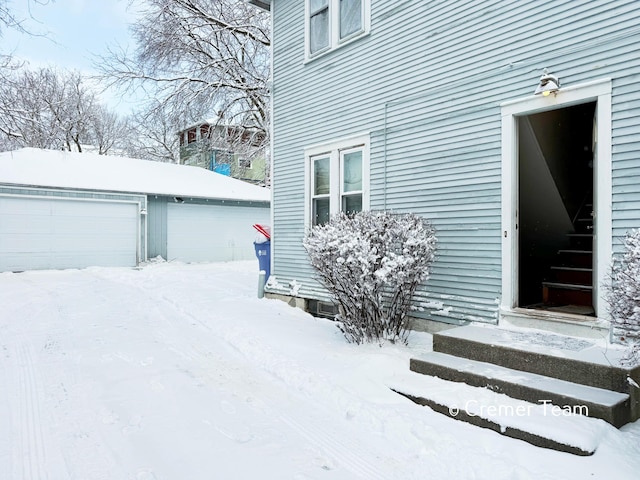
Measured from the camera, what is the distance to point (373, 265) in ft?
15.0

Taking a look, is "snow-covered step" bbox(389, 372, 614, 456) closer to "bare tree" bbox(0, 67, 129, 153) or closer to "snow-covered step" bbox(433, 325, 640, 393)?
"snow-covered step" bbox(433, 325, 640, 393)

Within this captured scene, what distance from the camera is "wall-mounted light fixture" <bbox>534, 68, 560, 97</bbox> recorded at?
13.4 ft

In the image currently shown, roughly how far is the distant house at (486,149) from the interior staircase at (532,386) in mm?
25

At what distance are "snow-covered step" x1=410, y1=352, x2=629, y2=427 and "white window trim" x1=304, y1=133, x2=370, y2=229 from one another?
2867mm

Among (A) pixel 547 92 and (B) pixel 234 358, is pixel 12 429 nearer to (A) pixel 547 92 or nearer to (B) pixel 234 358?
(B) pixel 234 358

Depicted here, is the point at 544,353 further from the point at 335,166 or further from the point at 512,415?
the point at 335,166

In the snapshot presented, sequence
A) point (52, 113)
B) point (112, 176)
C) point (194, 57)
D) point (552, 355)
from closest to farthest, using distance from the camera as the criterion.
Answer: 1. point (552, 355)
2. point (194, 57)
3. point (112, 176)
4. point (52, 113)

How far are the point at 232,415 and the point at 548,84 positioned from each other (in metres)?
3.95

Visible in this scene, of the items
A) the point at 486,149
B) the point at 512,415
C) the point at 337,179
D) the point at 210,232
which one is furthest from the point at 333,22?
the point at 210,232

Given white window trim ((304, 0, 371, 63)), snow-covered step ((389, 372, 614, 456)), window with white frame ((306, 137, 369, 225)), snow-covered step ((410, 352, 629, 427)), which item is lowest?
snow-covered step ((389, 372, 614, 456))

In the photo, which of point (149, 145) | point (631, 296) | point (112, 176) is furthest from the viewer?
point (149, 145)

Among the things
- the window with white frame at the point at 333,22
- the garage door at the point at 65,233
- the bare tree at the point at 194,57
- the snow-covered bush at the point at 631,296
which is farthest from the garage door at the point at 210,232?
the snow-covered bush at the point at 631,296

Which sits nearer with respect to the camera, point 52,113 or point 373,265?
point 373,265

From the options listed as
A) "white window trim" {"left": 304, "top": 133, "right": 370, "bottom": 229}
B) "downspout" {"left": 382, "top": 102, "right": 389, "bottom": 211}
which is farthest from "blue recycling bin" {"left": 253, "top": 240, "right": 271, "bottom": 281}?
"downspout" {"left": 382, "top": 102, "right": 389, "bottom": 211}
